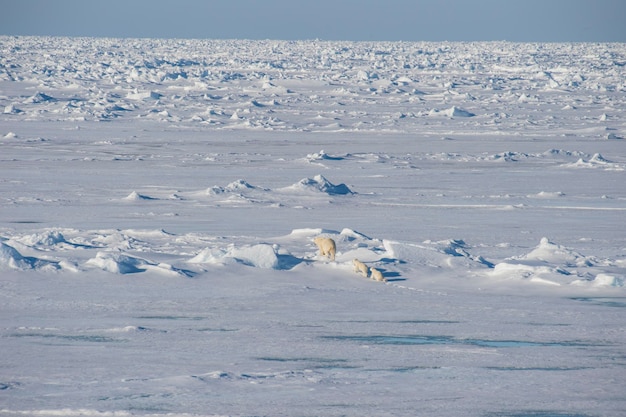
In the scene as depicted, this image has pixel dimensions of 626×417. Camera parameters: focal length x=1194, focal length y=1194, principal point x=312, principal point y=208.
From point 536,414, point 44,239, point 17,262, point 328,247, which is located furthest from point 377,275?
point 536,414

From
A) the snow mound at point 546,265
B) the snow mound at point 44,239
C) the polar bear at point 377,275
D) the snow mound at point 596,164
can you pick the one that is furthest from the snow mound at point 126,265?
the snow mound at point 596,164

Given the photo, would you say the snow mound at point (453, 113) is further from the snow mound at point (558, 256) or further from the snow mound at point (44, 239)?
the snow mound at point (44, 239)

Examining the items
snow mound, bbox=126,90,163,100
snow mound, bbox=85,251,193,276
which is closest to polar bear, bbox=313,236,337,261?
snow mound, bbox=85,251,193,276

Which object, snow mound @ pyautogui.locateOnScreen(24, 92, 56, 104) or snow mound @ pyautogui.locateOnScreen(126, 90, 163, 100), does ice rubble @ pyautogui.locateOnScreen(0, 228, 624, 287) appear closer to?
snow mound @ pyautogui.locateOnScreen(24, 92, 56, 104)

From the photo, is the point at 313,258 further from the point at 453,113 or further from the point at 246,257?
the point at 453,113

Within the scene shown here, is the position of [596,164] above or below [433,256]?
above
